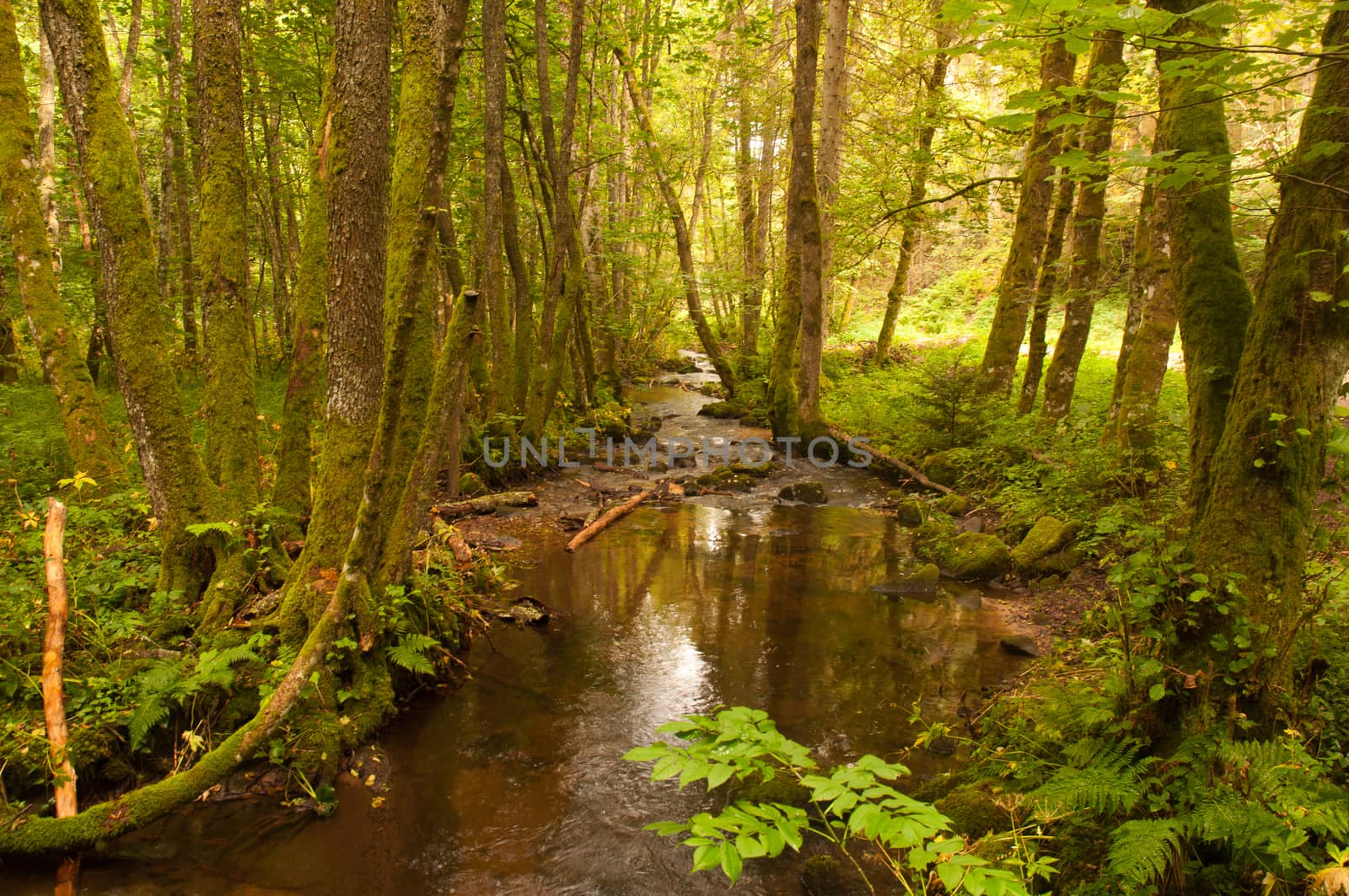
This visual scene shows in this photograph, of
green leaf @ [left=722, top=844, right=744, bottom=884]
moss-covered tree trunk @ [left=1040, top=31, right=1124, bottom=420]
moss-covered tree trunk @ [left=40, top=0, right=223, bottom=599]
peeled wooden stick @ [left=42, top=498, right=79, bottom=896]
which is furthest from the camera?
moss-covered tree trunk @ [left=1040, top=31, right=1124, bottom=420]

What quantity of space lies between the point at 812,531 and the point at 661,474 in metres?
4.15

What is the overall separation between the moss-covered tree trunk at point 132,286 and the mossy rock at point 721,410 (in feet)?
48.4

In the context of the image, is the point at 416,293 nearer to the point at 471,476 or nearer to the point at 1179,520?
the point at 1179,520

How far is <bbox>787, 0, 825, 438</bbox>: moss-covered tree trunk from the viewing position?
13648mm

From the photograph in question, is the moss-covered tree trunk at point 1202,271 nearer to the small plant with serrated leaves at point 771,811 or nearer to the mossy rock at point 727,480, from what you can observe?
the small plant with serrated leaves at point 771,811

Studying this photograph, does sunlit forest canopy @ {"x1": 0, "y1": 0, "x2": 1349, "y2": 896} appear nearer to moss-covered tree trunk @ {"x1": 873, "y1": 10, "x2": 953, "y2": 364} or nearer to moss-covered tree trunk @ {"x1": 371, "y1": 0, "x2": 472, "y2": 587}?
moss-covered tree trunk @ {"x1": 371, "y1": 0, "x2": 472, "y2": 587}

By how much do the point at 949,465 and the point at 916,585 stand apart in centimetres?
442

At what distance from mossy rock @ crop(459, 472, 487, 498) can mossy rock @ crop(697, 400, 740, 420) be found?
29.6 feet

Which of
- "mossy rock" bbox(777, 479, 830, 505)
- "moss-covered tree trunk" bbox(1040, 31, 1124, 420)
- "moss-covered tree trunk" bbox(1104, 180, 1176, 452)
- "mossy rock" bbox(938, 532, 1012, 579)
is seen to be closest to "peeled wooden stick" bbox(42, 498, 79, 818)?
"mossy rock" bbox(938, 532, 1012, 579)

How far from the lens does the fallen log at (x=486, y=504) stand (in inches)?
417

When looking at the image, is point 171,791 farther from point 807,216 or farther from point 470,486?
point 807,216

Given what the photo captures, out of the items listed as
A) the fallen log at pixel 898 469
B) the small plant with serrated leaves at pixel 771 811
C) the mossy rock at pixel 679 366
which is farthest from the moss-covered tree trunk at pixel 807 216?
the mossy rock at pixel 679 366

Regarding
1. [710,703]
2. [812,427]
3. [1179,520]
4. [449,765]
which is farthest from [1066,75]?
[449,765]

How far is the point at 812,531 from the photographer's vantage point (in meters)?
10.5
